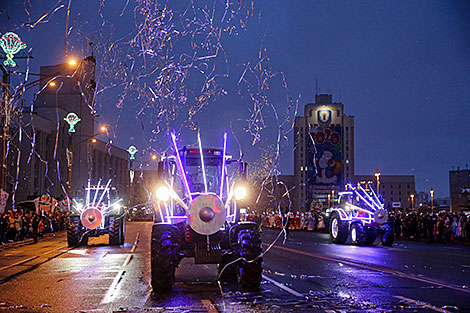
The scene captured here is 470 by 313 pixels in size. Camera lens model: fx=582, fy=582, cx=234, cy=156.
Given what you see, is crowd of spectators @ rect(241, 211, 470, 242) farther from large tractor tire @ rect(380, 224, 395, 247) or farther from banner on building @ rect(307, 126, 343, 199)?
banner on building @ rect(307, 126, 343, 199)

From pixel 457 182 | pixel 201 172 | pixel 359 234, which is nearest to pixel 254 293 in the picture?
pixel 201 172

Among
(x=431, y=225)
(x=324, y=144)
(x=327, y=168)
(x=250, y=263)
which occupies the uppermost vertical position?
(x=324, y=144)

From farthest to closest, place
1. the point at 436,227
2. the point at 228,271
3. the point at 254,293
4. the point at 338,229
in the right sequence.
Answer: the point at 436,227 → the point at 338,229 → the point at 228,271 → the point at 254,293

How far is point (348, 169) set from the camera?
165125mm

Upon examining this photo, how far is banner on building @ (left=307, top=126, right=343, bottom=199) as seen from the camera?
12569cm

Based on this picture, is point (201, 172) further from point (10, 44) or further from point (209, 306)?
point (10, 44)

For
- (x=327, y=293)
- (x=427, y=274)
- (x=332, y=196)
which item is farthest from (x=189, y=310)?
(x=332, y=196)

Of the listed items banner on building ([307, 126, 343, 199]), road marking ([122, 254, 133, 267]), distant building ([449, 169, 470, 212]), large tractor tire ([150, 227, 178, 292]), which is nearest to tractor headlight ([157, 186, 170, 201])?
large tractor tire ([150, 227, 178, 292])

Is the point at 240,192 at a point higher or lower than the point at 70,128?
lower

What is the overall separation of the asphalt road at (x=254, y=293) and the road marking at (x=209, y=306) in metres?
0.02

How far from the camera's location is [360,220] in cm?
2788

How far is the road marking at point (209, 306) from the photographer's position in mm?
9250

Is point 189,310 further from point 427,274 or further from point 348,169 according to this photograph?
point 348,169

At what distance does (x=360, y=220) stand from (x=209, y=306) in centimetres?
1933
